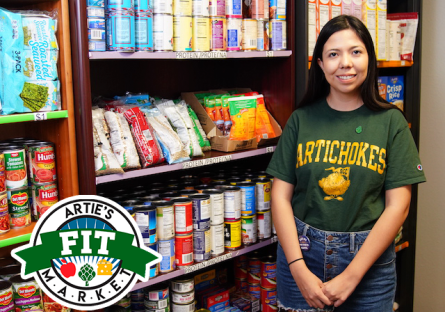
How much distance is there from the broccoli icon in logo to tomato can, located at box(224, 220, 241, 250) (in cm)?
73

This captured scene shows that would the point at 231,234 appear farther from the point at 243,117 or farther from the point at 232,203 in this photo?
the point at 243,117

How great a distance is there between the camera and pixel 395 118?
6.38ft

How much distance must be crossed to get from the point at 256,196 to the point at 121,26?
111 cm

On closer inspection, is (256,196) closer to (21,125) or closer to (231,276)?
(231,276)

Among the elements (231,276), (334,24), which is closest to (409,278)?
(231,276)

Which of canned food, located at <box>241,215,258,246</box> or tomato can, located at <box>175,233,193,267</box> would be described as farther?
canned food, located at <box>241,215,258,246</box>

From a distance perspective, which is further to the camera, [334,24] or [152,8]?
[152,8]

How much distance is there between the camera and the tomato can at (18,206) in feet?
5.99

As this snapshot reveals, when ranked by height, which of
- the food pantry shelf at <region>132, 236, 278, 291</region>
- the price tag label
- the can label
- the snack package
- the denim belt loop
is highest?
the price tag label

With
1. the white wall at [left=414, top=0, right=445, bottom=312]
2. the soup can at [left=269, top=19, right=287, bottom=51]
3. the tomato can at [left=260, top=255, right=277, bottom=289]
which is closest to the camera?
the soup can at [left=269, top=19, right=287, bottom=51]

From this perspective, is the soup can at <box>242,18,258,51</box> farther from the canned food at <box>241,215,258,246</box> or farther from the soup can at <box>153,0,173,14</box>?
the canned food at <box>241,215,258,246</box>

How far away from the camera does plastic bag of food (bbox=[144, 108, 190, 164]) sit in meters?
2.19

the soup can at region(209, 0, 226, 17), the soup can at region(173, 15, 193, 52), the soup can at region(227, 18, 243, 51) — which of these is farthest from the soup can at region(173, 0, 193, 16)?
the soup can at region(227, 18, 243, 51)

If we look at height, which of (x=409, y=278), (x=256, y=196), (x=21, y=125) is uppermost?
(x=21, y=125)
